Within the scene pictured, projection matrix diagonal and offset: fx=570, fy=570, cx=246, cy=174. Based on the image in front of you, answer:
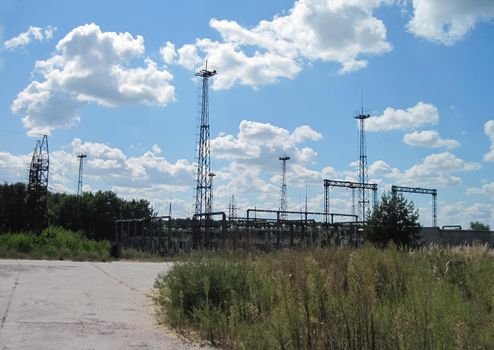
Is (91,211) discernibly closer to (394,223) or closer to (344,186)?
(344,186)

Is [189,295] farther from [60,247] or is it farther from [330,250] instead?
[60,247]

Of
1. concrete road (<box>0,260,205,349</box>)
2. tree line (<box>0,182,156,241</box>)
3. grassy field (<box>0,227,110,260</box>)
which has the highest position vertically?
tree line (<box>0,182,156,241</box>)

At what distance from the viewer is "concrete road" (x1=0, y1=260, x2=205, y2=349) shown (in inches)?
327

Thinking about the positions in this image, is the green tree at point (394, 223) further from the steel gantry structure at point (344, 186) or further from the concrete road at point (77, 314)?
the steel gantry structure at point (344, 186)

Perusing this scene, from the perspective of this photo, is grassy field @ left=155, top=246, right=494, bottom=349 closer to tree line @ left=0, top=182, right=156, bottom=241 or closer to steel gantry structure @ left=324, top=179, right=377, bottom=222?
steel gantry structure @ left=324, top=179, right=377, bottom=222

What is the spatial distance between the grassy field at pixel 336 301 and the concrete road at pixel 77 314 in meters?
0.73

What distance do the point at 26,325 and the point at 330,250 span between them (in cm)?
583

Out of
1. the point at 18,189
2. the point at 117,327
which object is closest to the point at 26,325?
the point at 117,327

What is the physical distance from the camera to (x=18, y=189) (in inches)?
3027

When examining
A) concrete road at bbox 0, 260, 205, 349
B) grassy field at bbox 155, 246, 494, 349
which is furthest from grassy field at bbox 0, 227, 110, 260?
grassy field at bbox 155, 246, 494, 349

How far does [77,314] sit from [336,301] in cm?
596

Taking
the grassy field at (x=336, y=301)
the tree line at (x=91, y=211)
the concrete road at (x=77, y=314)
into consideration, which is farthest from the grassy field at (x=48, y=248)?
the tree line at (x=91, y=211)

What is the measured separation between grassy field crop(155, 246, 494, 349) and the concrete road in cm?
73

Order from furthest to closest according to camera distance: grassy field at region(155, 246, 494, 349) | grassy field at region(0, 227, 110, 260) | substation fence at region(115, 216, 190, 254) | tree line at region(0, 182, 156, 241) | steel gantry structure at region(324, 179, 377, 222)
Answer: tree line at region(0, 182, 156, 241)
steel gantry structure at region(324, 179, 377, 222)
substation fence at region(115, 216, 190, 254)
grassy field at region(0, 227, 110, 260)
grassy field at region(155, 246, 494, 349)
